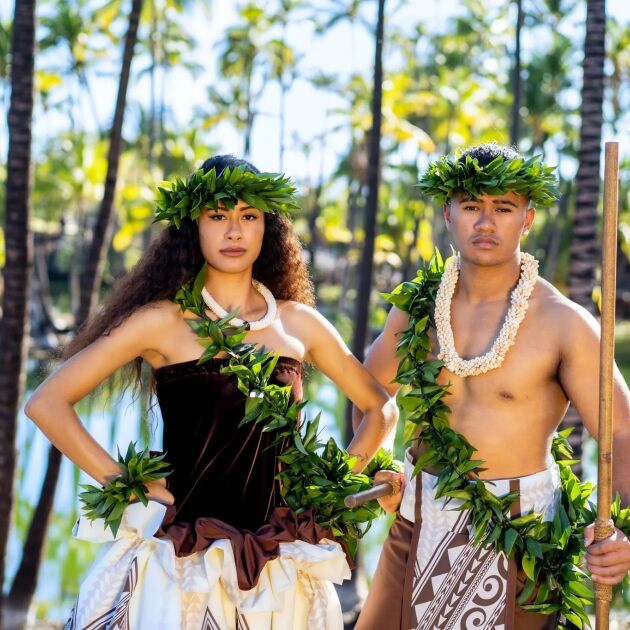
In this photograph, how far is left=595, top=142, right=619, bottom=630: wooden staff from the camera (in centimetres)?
311

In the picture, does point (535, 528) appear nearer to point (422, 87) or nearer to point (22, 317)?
point (22, 317)

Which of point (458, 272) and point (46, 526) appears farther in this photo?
point (46, 526)

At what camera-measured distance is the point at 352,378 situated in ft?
12.2

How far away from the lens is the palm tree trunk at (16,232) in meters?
7.44

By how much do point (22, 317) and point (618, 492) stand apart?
17.4ft

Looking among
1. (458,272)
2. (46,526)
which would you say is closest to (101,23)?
(46,526)

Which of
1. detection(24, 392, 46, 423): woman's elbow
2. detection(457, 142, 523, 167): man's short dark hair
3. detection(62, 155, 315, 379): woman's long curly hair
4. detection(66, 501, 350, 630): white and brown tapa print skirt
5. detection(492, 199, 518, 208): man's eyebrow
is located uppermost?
detection(457, 142, 523, 167): man's short dark hair

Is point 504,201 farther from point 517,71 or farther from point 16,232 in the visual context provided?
point 517,71

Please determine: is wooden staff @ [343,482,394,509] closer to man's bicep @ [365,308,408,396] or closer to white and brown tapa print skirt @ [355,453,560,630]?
white and brown tapa print skirt @ [355,453,560,630]

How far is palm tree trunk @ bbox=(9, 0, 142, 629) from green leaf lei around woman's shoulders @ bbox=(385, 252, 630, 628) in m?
6.47

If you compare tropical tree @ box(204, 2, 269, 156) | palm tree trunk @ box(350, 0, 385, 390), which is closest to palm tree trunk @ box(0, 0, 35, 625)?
palm tree trunk @ box(350, 0, 385, 390)

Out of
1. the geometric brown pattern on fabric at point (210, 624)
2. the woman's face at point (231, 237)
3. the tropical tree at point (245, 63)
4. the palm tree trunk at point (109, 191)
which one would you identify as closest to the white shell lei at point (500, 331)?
the woman's face at point (231, 237)

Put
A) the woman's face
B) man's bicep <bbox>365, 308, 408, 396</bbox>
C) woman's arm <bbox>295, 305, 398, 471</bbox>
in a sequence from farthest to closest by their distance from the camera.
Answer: man's bicep <bbox>365, 308, 408, 396</bbox> → woman's arm <bbox>295, 305, 398, 471</bbox> → the woman's face

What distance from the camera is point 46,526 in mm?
9711
